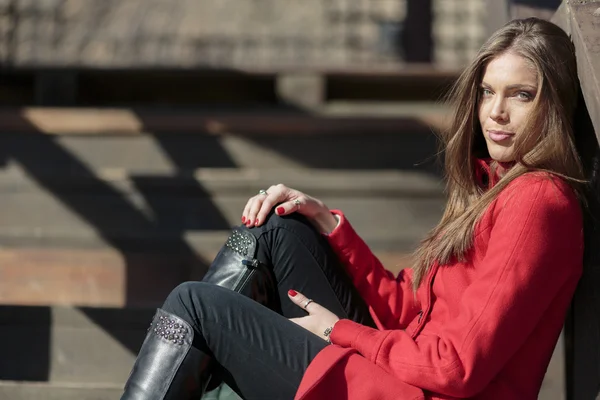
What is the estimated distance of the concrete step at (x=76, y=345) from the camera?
2.73 meters

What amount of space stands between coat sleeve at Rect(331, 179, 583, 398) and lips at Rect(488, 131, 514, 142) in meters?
0.16

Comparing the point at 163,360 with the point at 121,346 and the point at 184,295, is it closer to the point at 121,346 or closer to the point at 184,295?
the point at 184,295

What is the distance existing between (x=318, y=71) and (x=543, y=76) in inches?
105

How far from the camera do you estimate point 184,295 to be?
1916 millimetres

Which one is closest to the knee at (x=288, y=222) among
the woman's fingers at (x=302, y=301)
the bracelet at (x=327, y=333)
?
the woman's fingers at (x=302, y=301)

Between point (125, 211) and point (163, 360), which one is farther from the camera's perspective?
point (125, 211)

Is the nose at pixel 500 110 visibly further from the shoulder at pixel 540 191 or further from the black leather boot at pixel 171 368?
the black leather boot at pixel 171 368

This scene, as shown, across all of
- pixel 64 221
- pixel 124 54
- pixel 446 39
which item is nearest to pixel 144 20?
pixel 124 54

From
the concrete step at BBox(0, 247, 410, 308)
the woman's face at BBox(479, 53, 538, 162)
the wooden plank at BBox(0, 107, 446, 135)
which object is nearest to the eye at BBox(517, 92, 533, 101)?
the woman's face at BBox(479, 53, 538, 162)

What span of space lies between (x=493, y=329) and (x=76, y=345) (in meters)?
1.51

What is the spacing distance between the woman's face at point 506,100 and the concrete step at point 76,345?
3.34 ft

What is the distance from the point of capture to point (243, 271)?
85.1 inches

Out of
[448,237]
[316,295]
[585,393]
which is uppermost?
[448,237]

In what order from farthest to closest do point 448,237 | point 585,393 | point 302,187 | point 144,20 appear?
1. point 144,20
2. point 302,187
3. point 585,393
4. point 448,237
